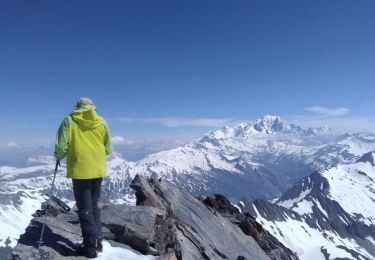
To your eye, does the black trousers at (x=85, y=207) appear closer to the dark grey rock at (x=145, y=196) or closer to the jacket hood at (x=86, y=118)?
the jacket hood at (x=86, y=118)

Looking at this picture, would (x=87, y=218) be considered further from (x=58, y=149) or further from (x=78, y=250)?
(x=58, y=149)

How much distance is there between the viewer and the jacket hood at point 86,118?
1625 cm

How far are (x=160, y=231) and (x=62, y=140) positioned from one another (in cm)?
797

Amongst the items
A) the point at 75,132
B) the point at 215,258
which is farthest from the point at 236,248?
the point at 75,132

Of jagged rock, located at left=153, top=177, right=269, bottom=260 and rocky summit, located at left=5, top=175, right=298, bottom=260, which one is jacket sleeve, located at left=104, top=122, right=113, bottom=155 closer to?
rocky summit, located at left=5, top=175, right=298, bottom=260

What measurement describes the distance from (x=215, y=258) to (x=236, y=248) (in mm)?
5070

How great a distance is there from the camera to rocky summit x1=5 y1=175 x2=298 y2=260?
58.4 feet

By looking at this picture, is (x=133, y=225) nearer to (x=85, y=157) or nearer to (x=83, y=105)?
(x=85, y=157)

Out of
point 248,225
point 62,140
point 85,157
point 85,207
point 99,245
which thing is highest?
point 62,140

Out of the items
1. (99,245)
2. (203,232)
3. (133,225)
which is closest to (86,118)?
(99,245)

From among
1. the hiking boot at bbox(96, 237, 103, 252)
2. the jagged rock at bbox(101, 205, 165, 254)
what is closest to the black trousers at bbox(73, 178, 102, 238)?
the hiking boot at bbox(96, 237, 103, 252)

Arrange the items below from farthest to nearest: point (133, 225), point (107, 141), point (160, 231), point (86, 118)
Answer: point (160, 231), point (133, 225), point (107, 141), point (86, 118)

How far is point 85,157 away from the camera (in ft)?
53.5

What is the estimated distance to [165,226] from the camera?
73.7 feet
